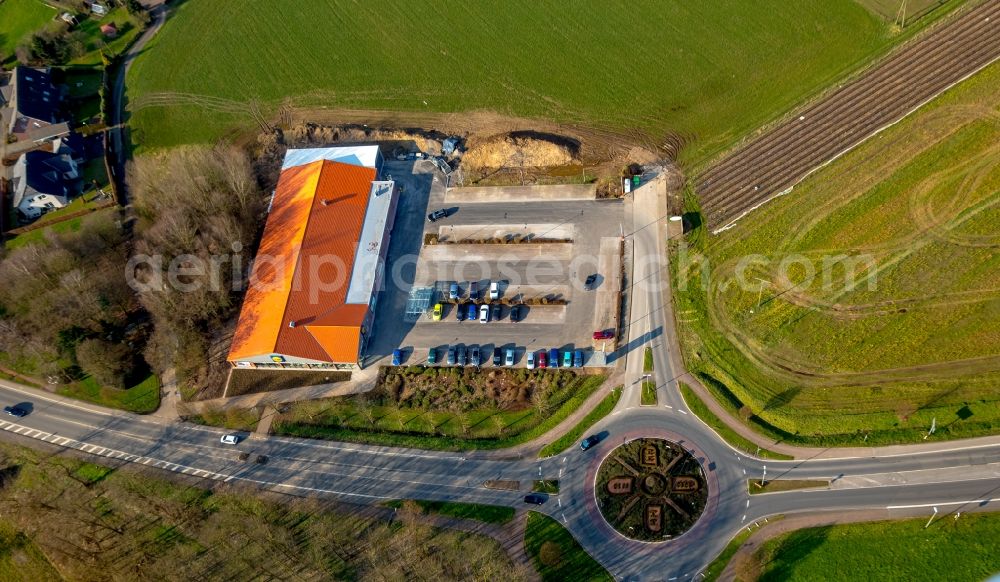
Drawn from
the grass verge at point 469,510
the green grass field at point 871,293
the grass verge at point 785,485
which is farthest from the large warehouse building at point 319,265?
the grass verge at point 785,485

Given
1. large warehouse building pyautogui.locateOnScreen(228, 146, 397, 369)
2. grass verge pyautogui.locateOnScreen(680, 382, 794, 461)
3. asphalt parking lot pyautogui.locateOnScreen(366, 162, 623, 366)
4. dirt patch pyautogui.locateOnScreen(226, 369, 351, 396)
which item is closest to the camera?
grass verge pyautogui.locateOnScreen(680, 382, 794, 461)

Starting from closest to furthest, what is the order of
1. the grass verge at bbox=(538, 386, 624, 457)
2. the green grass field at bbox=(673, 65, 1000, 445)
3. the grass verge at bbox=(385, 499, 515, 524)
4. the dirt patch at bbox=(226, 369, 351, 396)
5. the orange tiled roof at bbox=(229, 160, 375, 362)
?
1. the grass verge at bbox=(385, 499, 515, 524)
2. the green grass field at bbox=(673, 65, 1000, 445)
3. the grass verge at bbox=(538, 386, 624, 457)
4. the orange tiled roof at bbox=(229, 160, 375, 362)
5. the dirt patch at bbox=(226, 369, 351, 396)

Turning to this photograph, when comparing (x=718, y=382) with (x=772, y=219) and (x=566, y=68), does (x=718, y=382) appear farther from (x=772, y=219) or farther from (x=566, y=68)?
(x=566, y=68)

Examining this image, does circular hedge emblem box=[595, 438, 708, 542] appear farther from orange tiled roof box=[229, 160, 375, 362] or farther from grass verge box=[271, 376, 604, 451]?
orange tiled roof box=[229, 160, 375, 362]

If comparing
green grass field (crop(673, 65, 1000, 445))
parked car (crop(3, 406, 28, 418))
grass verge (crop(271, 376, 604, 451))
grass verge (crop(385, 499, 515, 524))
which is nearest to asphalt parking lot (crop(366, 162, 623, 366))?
grass verge (crop(271, 376, 604, 451))

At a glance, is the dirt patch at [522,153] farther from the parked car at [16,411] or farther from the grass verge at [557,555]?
the parked car at [16,411]

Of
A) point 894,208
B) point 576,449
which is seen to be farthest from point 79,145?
point 894,208

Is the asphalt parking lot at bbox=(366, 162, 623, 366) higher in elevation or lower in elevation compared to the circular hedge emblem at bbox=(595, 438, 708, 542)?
higher

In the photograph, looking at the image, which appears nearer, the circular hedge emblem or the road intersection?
the road intersection
